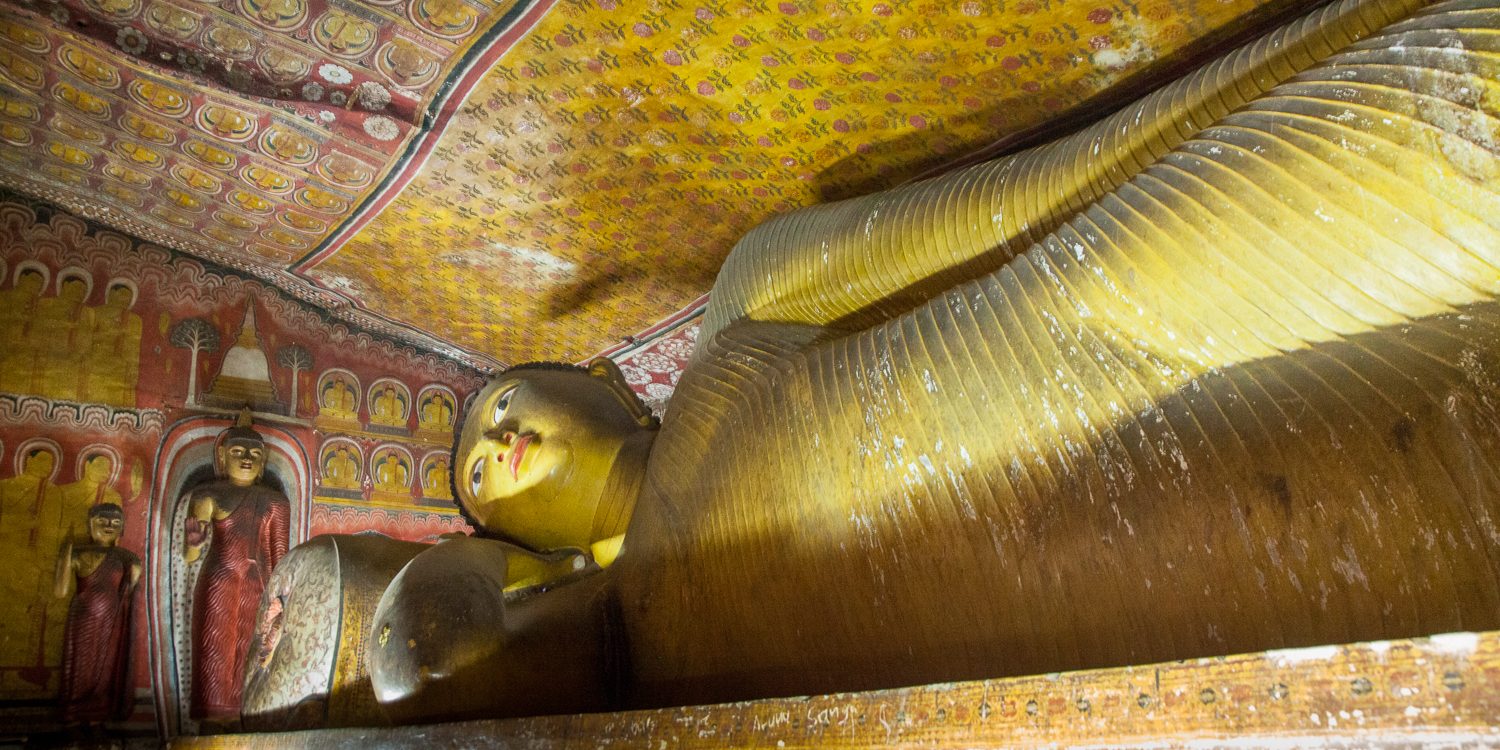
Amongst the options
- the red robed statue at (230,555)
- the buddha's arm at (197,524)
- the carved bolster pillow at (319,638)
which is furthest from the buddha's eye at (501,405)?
the buddha's arm at (197,524)

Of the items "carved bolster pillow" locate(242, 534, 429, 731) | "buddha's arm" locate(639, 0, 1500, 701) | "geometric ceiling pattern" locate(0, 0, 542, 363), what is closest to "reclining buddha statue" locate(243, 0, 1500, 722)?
"buddha's arm" locate(639, 0, 1500, 701)

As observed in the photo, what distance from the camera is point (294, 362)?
5.53 m

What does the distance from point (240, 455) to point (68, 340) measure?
2.96 feet

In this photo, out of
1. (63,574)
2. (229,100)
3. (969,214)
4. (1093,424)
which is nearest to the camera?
(1093,424)

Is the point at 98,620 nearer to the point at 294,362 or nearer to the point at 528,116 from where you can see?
the point at 294,362

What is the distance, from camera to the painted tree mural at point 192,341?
519 centimetres

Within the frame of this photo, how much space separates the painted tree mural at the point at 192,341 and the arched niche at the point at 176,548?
143 mm

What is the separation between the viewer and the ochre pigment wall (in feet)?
15.2

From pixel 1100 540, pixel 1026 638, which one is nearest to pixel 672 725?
pixel 1026 638

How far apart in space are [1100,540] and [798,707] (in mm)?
534

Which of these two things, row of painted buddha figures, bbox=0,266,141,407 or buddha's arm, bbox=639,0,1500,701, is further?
row of painted buddha figures, bbox=0,266,141,407

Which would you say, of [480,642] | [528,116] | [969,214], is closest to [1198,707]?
[969,214]

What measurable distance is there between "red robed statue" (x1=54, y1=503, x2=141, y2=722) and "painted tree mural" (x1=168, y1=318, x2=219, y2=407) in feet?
2.15

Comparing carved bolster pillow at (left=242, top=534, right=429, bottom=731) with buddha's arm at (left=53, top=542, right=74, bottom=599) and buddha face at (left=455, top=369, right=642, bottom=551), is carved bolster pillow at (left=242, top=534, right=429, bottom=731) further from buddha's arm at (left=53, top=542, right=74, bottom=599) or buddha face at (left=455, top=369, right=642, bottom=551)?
buddha's arm at (left=53, top=542, right=74, bottom=599)
